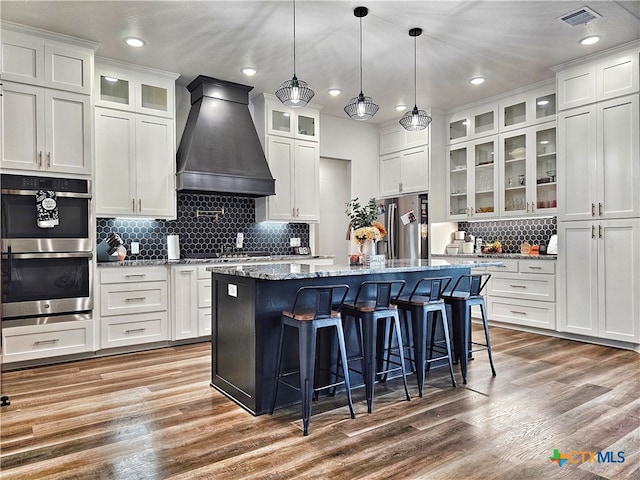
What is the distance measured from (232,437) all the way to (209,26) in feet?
10.8

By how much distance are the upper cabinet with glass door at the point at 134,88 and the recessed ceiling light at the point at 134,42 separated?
0.52m

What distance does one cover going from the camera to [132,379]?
140 inches

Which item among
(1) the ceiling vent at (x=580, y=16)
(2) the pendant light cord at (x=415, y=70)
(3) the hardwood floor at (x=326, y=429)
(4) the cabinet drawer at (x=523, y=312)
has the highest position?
(2) the pendant light cord at (x=415, y=70)

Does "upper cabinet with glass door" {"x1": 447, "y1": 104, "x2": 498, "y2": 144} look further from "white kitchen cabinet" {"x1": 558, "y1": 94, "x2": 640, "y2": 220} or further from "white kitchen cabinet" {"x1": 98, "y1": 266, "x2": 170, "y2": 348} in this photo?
"white kitchen cabinet" {"x1": 98, "y1": 266, "x2": 170, "y2": 348}

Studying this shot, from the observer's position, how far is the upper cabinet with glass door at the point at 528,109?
5.27m

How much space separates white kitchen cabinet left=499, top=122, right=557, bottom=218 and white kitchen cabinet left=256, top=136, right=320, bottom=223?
2.47 metres

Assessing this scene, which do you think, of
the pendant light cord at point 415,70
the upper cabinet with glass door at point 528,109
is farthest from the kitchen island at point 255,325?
the upper cabinet with glass door at point 528,109

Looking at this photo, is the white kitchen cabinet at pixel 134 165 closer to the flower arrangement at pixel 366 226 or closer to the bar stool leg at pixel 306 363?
the flower arrangement at pixel 366 226

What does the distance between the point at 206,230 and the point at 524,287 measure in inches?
153

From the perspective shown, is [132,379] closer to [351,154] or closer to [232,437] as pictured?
[232,437]

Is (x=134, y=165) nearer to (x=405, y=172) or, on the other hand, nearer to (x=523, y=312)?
(x=405, y=172)

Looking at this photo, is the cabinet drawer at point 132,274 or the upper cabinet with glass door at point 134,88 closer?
the cabinet drawer at point 132,274

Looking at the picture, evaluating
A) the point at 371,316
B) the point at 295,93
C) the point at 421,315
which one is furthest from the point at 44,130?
the point at 421,315

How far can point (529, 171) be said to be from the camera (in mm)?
5453
